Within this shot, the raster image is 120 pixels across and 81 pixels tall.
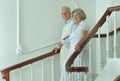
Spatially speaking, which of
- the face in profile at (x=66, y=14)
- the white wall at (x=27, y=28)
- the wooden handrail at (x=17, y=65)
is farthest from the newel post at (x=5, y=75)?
the face in profile at (x=66, y=14)

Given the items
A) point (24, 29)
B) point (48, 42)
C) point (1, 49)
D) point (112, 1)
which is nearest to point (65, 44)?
Answer: point (48, 42)

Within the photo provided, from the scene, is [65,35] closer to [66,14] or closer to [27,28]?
[66,14]

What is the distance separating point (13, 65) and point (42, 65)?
546 mm

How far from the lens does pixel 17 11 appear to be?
408 centimetres

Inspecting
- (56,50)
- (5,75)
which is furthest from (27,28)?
(5,75)

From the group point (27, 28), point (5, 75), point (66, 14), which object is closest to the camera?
point (5, 75)

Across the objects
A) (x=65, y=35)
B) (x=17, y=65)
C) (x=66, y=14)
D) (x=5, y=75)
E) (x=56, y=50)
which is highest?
(x=66, y=14)

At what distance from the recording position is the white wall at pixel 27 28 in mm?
3961

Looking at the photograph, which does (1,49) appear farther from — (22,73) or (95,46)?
(95,46)

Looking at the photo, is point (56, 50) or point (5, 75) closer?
point (5, 75)

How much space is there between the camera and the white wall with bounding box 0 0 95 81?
3.96 meters

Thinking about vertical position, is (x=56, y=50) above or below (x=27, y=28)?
below

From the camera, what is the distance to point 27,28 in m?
4.18

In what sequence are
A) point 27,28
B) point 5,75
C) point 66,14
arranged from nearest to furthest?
point 5,75, point 27,28, point 66,14
